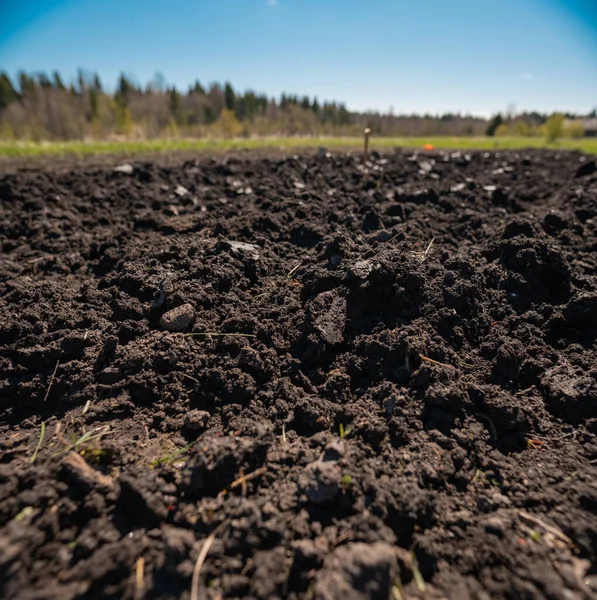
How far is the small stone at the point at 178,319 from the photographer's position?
3.07 meters

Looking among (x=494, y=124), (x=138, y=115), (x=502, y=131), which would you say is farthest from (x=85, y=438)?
(x=494, y=124)

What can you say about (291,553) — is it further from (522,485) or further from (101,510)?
(522,485)

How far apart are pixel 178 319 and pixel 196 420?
100 cm

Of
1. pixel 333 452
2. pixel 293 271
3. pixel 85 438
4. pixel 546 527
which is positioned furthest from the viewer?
pixel 293 271

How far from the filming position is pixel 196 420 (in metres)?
2.37

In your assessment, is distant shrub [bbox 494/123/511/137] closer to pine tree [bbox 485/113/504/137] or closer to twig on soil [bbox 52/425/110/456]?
pine tree [bbox 485/113/504/137]

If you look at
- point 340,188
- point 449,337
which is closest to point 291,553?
point 449,337

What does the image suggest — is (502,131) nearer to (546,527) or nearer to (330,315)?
(330,315)

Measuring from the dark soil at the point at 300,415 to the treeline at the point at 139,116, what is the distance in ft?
89.2

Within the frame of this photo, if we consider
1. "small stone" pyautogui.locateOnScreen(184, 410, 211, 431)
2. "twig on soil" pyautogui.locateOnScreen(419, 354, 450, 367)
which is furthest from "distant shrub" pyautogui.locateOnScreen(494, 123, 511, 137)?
Answer: "small stone" pyautogui.locateOnScreen(184, 410, 211, 431)

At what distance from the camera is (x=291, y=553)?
1710mm

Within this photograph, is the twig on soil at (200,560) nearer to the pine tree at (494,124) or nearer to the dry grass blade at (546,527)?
the dry grass blade at (546,527)

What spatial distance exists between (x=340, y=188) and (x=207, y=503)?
6.07 metres

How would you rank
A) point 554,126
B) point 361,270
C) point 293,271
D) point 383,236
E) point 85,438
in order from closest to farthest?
1. point 85,438
2. point 361,270
3. point 293,271
4. point 383,236
5. point 554,126
